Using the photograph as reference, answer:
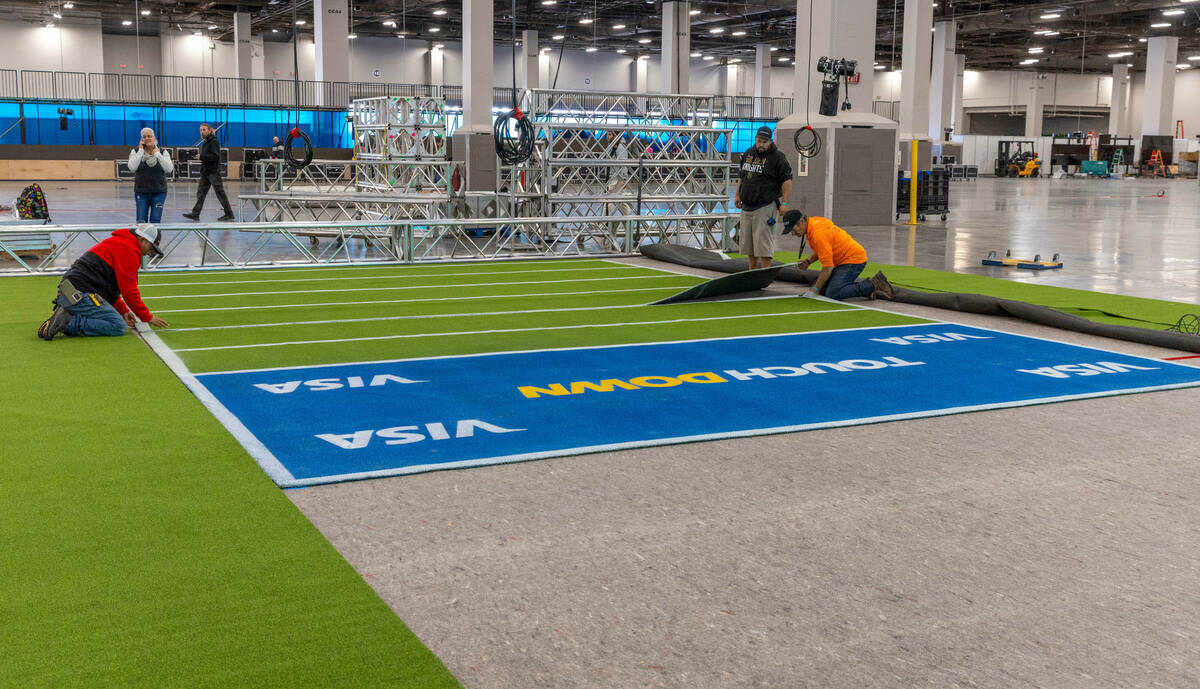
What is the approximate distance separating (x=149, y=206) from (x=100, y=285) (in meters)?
9.55

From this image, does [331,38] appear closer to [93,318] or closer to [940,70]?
[940,70]

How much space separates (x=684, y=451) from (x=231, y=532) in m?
2.45

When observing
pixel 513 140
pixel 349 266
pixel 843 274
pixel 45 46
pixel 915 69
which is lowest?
pixel 349 266

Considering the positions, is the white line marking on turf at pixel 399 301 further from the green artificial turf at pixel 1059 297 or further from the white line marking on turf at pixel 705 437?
the white line marking on turf at pixel 705 437

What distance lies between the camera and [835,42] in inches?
880

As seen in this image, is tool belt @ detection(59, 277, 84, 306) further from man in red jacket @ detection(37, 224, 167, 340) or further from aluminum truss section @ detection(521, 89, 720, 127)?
aluminum truss section @ detection(521, 89, 720, 127)

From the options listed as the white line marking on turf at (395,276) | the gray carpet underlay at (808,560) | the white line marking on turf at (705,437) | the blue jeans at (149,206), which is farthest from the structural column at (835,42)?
the gray carpet underlay at (808,560)

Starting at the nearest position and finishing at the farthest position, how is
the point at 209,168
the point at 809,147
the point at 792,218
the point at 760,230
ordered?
the point at 792,218 → the point at 760,230 → the point at 809,147 → the point at 209,168

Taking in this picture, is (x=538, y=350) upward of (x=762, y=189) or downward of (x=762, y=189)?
downward

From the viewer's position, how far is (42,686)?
10.4ft

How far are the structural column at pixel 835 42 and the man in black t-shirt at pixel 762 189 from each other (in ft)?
29.5

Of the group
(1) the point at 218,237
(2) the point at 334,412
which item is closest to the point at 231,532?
(2) the point at 334,412

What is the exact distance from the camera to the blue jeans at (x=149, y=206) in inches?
699

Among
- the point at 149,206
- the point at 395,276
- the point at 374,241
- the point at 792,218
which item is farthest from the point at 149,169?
the point at 792,218
